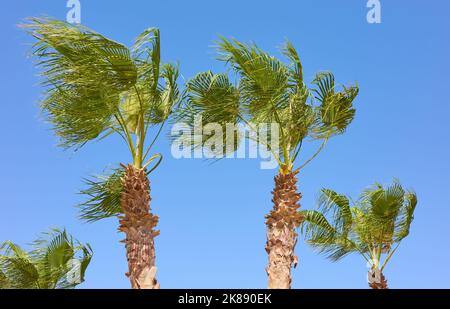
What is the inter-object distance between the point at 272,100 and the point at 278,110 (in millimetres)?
378

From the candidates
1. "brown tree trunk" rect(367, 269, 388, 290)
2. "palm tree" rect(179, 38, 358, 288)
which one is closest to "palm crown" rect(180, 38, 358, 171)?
"palm tree" rect(179, 38, 358, 288)

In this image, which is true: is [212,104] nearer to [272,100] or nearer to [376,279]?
[272,100]

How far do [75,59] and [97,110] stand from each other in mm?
1293

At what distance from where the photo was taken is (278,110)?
13.1 metres

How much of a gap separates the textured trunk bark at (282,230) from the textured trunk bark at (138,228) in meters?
2.46

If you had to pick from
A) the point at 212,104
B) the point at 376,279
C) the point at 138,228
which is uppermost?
the point at 212,104

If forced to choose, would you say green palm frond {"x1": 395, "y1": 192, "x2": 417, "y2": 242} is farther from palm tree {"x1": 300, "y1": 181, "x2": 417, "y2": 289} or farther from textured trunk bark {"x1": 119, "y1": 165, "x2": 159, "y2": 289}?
textured trunk bark {"x1": 119, "y1": 165, "x2": 159, "y2": 289}

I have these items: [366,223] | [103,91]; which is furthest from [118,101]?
[366,223]

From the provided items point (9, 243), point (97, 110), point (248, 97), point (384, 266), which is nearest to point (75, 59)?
point (97, 110)

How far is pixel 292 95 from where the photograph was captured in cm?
1288

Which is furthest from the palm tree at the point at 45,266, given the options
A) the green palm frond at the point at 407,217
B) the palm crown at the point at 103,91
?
the green palm frond at the point at 407,217

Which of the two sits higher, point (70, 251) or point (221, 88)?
point (221, 88)
